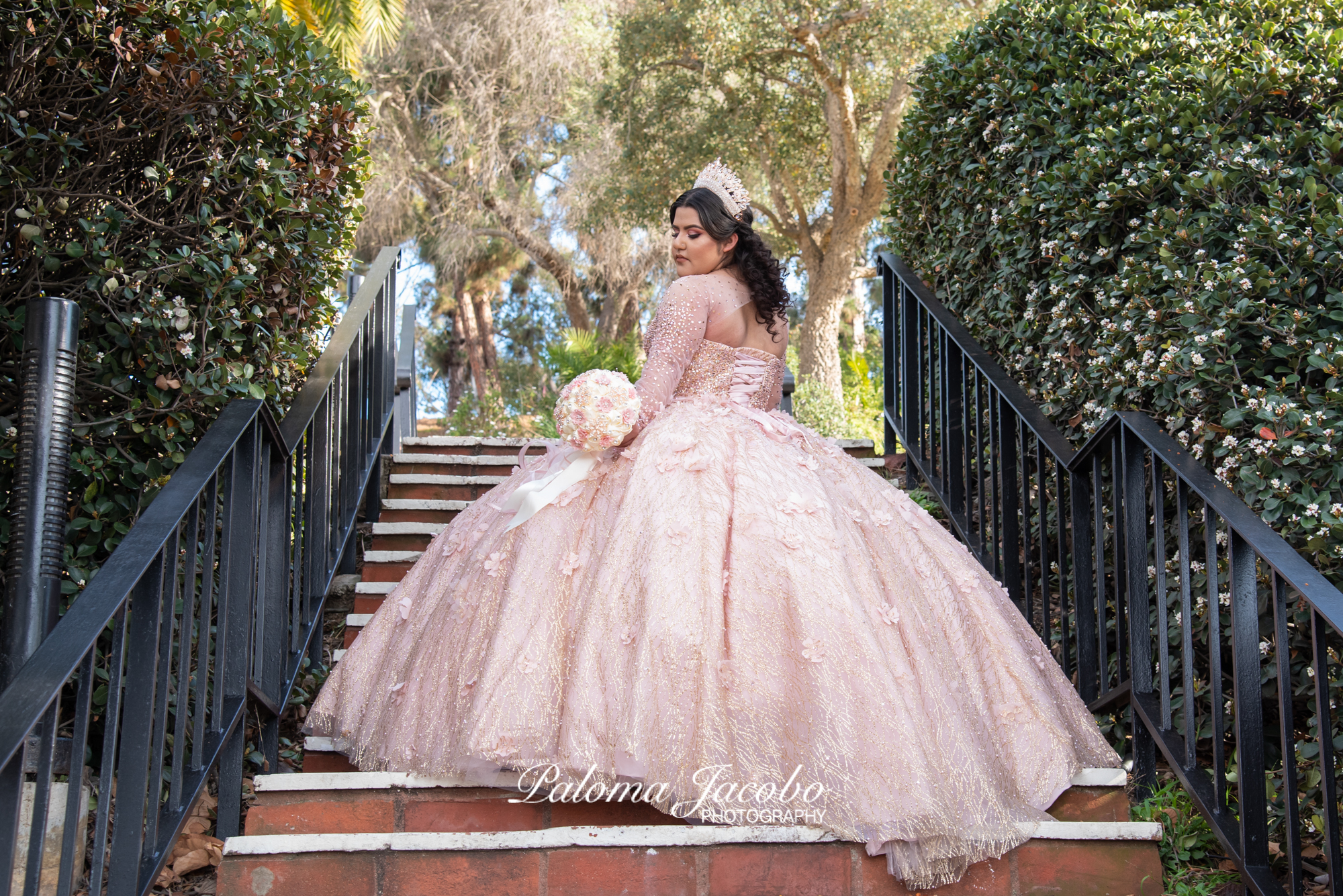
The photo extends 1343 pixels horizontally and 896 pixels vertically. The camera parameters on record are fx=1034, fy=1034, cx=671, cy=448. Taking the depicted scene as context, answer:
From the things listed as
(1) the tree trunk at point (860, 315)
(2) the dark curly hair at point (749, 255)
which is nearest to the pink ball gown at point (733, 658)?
(2) the dark curly hair at point (749, 255)

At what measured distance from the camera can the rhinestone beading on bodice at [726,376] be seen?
10.3 ft

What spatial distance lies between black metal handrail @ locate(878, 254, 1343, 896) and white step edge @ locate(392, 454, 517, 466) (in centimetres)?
196

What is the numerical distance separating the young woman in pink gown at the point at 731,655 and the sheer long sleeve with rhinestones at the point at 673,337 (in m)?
0.02

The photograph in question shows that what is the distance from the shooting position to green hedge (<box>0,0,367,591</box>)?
2.62 m

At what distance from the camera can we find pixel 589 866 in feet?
7.13

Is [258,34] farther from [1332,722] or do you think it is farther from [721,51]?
[721,51]

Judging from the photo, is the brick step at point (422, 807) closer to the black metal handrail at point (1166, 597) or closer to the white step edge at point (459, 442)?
the black metal handrail at point (1166, 597)

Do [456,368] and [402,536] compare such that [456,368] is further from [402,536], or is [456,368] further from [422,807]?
[422,807]

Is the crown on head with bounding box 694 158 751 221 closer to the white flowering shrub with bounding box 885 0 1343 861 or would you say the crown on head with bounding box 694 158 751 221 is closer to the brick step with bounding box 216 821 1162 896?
the white flowering shrub with bounding box 885 0 1343 861

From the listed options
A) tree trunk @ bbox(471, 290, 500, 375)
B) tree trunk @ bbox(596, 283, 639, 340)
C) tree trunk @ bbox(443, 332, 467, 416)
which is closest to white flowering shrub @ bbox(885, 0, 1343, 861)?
tree trunk @ bbox(596, 283, 639, 340)

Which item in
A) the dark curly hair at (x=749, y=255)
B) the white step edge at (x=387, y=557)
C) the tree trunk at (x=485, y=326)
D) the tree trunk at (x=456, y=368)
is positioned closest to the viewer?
the dark curly hair at (x=749, y=255)

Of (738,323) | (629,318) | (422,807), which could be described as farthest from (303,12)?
(629,318)

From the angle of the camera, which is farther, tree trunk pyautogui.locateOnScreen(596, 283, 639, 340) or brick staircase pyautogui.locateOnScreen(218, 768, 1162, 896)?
tree trunk pyautogui.locateOnScreen(596, 283, 639, 340)

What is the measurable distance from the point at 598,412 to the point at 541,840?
1.09 m
